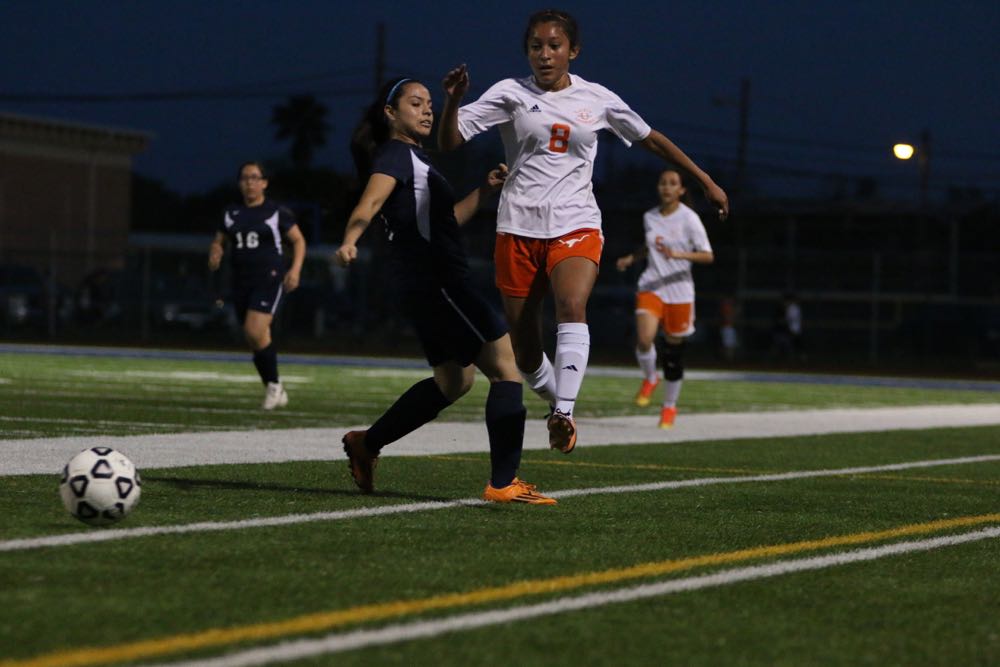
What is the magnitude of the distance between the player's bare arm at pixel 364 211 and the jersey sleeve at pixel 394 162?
0.12 feet

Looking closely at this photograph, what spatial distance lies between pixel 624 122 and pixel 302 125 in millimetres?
100701

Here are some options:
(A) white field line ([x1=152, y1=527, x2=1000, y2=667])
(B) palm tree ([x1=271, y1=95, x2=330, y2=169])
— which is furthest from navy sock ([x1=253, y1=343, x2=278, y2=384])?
(B) palm tree ([x1=271, y1=95, x2=330, y2=169])

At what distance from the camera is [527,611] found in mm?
5059

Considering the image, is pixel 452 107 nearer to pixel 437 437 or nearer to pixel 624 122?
pixel 624 122

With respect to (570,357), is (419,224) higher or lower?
higher

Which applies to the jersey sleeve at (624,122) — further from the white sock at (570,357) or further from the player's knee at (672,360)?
the player's knee at (672,360)

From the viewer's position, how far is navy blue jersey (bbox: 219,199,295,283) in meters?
16.0

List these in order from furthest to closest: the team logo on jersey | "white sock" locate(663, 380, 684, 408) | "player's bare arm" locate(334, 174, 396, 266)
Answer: "white sock" locate(663, 380, 684, 408) < the team logo on jersey < "player's bare arm" locate(334, 174, 396, 266)

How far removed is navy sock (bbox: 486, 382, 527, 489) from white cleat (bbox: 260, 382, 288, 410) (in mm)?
8021

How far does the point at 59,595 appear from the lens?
504 centimetres

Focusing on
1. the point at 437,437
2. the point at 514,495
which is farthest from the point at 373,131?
the point at 437,437

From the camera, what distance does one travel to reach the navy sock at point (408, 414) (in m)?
8.15

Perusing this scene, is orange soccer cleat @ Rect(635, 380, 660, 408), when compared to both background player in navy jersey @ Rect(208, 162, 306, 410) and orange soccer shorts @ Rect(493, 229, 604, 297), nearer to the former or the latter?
background player in navy jersey @ Rect(208, 162, 306, 410)

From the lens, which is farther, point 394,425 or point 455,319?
point 394,425
